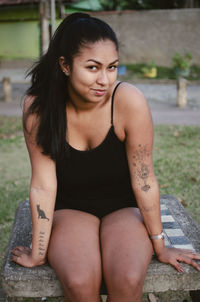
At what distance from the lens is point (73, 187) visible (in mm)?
1961

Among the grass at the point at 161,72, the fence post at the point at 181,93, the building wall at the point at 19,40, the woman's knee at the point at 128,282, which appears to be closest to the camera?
the woman's knee at the point at 128,282

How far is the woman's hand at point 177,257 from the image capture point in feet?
5.55

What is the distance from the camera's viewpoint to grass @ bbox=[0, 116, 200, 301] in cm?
356

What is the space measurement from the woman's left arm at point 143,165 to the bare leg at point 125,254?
0.07 metres

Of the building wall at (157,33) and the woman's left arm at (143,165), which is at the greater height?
the woman's left arm at (143,165)

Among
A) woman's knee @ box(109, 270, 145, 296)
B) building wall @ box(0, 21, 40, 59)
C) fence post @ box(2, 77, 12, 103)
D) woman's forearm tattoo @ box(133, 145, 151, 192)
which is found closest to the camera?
woman's knee @ box(109, 270, 145, 296)

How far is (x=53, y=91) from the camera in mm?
1841

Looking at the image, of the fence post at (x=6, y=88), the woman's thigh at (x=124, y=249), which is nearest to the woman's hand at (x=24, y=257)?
the woman's thigh at (x=124, y=249)

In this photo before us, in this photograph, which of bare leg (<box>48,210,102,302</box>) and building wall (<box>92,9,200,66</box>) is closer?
bare leg (<box>48,210,102,302</box>)

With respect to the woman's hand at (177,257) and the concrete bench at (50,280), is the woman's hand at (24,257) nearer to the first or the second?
the concrete bench at (50,280)

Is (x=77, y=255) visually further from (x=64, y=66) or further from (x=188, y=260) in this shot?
(x=64, y=66)

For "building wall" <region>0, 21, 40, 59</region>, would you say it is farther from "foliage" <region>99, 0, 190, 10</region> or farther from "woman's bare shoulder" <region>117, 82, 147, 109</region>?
"woman's bare shoulder" <region>117, 82, 147, 109</region>

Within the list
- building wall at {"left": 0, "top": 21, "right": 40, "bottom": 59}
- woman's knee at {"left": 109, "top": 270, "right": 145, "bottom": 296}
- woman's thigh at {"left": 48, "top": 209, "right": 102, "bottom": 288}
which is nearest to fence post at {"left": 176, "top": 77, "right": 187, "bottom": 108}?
woman's thigh at {"left": 48, "top": 209, "right": 102, "bottom": 288}

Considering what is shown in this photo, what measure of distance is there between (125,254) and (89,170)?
490 millimetres
